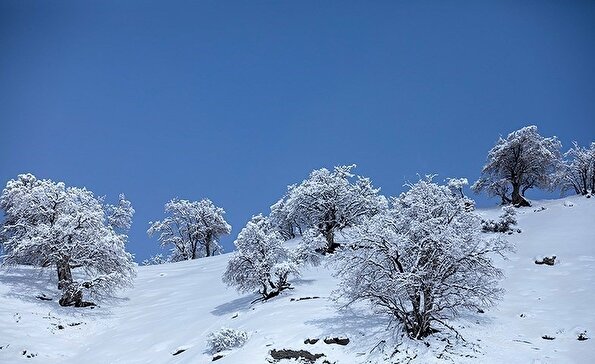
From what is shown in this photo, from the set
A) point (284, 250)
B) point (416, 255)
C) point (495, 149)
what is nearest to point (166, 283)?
point (284, 250)

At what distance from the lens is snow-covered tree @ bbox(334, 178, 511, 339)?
637 inches

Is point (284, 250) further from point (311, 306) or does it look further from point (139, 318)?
point (139, 318)

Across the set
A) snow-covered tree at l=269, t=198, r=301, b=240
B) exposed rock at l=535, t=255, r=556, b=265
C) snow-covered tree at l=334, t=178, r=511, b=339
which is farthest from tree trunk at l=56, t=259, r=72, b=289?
exposed rock at l=535, t=255, r=556, b=265

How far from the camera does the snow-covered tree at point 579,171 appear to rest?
49125 millimetres

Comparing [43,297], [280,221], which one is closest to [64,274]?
[43,297]

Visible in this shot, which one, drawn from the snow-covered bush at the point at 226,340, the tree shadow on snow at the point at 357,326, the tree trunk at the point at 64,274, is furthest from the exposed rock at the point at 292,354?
the tree trunk at the point at 64,274

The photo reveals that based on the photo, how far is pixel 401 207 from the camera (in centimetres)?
2058

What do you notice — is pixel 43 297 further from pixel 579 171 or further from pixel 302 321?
pixel 579 171

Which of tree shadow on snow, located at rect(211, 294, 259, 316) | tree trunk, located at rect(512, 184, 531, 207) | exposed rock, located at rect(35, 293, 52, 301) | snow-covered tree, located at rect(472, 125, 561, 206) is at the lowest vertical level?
tree shadow on snow, located at rect(211, 294, 259, 316)

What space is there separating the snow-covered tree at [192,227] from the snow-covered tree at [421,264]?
4349cm

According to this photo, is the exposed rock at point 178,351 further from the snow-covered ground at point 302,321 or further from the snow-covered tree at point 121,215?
the snow-covered tree at point 121,215

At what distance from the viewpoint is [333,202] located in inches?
1558

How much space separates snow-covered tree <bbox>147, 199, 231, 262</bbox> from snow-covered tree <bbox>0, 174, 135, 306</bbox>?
88.9 feet

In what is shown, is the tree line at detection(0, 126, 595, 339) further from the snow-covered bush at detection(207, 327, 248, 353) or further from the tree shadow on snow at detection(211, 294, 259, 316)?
the snow-covered bush at detection(207, 327, 248, 353)
